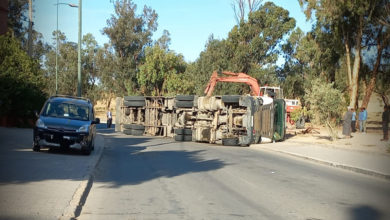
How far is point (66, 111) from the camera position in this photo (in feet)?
54.2

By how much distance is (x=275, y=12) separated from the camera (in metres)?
50.2

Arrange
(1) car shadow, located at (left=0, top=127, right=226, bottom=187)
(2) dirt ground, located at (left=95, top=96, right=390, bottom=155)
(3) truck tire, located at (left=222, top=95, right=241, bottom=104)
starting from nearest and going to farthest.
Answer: (1) car shadow, located at (left=0, top=127, right=226, bottom=187), (2) dirt ground, located at (left=95, top=96, right=390, bottom=155), (3) truck tire, located at (left=222, top=95, right=241, bottom=104)

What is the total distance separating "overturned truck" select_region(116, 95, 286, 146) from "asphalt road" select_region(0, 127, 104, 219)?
10.1 m

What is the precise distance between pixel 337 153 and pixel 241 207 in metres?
13.0

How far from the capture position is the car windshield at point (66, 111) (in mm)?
16219

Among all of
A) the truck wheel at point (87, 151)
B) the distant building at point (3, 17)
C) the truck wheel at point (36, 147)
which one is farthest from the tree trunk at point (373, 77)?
the truck wheel at point (36, 147)

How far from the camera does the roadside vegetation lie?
89.4 feet

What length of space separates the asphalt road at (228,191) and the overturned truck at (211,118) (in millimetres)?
8380

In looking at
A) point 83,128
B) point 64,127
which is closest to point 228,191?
point 83,128

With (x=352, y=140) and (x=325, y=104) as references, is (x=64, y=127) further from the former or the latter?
(x=352, y=140)

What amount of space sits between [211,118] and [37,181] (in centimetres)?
1584

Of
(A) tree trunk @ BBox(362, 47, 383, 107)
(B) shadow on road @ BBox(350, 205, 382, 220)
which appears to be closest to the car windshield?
(B) shadow on road @ BBox(350, 205, 382, 220)

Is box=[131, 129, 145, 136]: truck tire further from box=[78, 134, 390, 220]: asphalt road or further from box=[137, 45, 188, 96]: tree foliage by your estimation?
box=[137, 45, 188, 96]: tree foliage

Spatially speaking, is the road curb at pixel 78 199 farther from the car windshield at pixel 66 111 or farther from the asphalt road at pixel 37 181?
the car windshield at pixel 66 111
